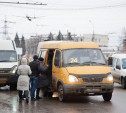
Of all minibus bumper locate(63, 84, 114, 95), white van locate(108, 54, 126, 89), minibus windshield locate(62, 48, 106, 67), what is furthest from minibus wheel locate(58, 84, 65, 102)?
white van locate(108, 54, 126, 89)

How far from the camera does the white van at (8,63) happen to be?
19000 mm

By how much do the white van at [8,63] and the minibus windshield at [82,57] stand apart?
5390 mm

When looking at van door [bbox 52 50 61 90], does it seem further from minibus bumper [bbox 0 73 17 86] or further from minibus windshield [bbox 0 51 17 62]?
minibus windshield [bbox 0 51 17 62]

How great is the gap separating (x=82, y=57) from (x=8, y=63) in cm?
624

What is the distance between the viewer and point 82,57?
558 inches

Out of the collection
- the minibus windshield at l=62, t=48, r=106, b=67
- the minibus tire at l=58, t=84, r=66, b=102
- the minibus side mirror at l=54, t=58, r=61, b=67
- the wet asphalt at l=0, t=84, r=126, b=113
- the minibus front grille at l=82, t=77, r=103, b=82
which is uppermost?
the minibus windshield at l=62, t=48, r=106, b=67

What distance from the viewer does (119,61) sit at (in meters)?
21.4

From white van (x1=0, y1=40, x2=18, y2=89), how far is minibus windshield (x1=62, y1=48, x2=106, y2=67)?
5.39 metres

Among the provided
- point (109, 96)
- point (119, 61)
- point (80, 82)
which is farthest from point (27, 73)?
point (119, 61)

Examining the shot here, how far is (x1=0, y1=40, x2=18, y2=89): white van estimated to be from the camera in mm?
19000

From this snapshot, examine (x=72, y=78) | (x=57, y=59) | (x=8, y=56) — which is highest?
(x=57, y=59)

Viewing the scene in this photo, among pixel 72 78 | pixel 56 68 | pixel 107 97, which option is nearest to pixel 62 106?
pixel 72 78

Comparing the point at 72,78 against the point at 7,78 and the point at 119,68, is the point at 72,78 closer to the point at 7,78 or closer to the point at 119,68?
the point at 7,78

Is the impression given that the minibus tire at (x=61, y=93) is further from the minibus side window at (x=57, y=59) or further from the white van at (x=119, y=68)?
the white van at (x=119, y=68)
